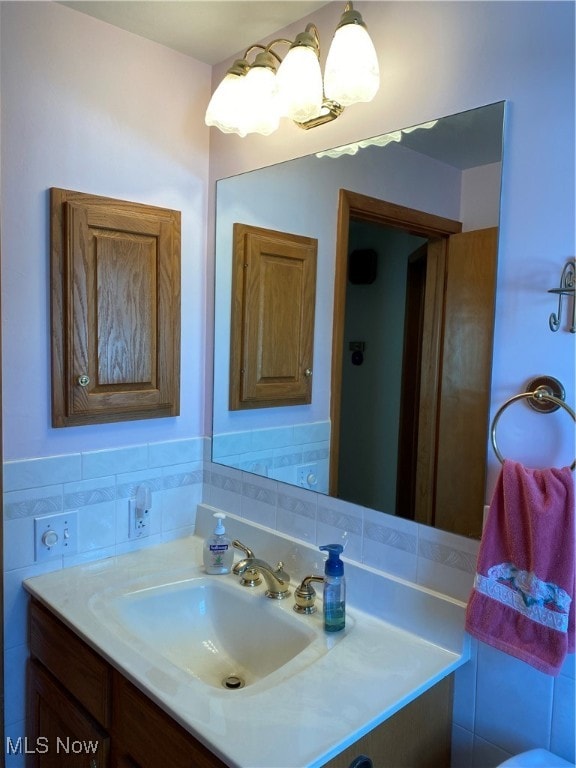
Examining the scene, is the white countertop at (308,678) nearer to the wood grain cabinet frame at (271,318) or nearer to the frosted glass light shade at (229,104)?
the wood grain cabinet frame at (271,318)

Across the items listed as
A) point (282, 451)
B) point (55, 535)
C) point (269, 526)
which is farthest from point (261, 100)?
point (55, 535)

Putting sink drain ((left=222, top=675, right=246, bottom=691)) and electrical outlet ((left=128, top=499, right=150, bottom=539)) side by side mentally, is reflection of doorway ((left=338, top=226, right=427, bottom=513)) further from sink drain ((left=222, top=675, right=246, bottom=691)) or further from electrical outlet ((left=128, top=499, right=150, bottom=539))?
electrical outlet ((left=128, top=499, right=150, bottom=539))

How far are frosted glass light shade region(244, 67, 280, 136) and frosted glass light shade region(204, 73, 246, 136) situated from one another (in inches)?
0.6

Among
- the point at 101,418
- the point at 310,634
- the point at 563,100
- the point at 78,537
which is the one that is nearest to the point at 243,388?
the point at 101,418

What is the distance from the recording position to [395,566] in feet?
4.24

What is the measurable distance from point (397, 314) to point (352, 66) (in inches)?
21.5

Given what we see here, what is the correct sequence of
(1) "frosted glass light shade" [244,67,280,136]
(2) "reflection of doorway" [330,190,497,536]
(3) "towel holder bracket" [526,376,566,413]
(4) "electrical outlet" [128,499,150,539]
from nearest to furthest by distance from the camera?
(3) "towel holder bracket" [526,376,566,413], (2) "reflection of doorway" [330,190,497,536], (1) "frosted glass light shade" [244,67,280,136], (4) "electrical outlet" [128,499,150,539]

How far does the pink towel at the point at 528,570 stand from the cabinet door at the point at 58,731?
0.85m

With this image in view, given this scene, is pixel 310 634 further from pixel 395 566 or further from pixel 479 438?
pixel 479 438

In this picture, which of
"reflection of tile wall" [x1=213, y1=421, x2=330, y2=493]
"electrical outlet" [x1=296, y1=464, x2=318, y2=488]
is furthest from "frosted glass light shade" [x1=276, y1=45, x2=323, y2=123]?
"electrical outlet" [x1=296, y1=464, x2=318, y2=488]

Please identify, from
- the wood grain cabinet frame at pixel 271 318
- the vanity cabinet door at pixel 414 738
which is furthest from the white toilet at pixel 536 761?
the wood grain cabinet frame at pixel 271 318

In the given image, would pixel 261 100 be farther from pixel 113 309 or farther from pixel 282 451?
pixel 282 451

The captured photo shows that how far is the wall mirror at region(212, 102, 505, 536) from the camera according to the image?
1.15 meters

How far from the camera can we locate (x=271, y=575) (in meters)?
1.41
